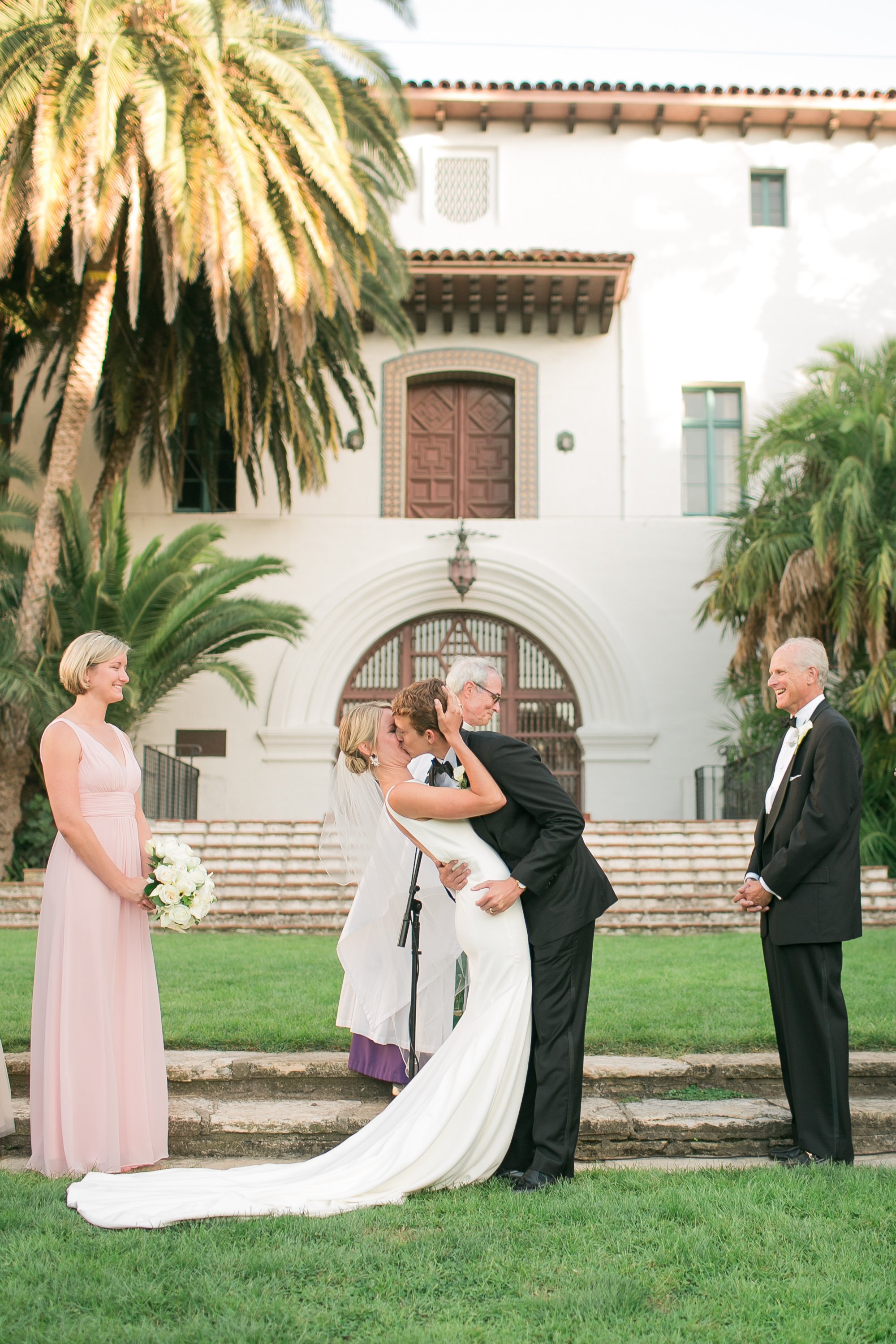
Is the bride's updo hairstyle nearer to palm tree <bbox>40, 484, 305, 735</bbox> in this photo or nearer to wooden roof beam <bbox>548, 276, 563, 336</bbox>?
palm tree <bbox>40, 484, 305, 735</bbox>

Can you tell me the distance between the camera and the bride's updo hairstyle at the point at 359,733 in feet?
17.7

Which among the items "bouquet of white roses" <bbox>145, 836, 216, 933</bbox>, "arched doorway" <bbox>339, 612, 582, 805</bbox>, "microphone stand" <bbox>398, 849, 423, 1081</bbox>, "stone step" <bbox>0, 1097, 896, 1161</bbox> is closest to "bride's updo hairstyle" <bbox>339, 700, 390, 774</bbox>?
"microphone stand" <bbox>398, 849, 423, 1081</bbox>

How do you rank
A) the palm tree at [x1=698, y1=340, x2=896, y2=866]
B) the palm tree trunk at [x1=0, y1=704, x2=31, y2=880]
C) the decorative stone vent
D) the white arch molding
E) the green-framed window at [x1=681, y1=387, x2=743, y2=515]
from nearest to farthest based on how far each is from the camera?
1. the palm tree trunk at [x1=0, y1=704, x2=31, y2=880]
2. the palm tree at [x1=698, y1=340, x2=896, y2=866]
3. the white arch molding
4. the green-framed window at [x1=681, y1=387, x2=743, y2=515]
5. the decorative stone vent

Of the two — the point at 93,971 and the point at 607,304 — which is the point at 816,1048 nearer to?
the point at 93,971

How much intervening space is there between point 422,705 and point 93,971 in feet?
5.47

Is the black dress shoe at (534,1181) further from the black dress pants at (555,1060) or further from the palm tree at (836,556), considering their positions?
the palm tree at (836,556)

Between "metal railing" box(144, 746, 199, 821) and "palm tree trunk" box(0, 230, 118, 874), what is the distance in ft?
5.30

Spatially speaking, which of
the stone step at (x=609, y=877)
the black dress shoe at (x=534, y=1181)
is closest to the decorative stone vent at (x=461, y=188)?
the stone step at (x=609, y=877)

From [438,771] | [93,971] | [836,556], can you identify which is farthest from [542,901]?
[836,556]

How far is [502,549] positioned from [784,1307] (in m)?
15.5

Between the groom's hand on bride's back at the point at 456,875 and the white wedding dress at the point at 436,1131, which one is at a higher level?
the groom's hand on bride's back at the point at 456,875

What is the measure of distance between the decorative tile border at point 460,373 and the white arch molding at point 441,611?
3.44 feet

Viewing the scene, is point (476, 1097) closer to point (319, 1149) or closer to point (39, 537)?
point (319, 1149)

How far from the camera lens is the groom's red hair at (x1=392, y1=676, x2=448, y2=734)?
420 cm
